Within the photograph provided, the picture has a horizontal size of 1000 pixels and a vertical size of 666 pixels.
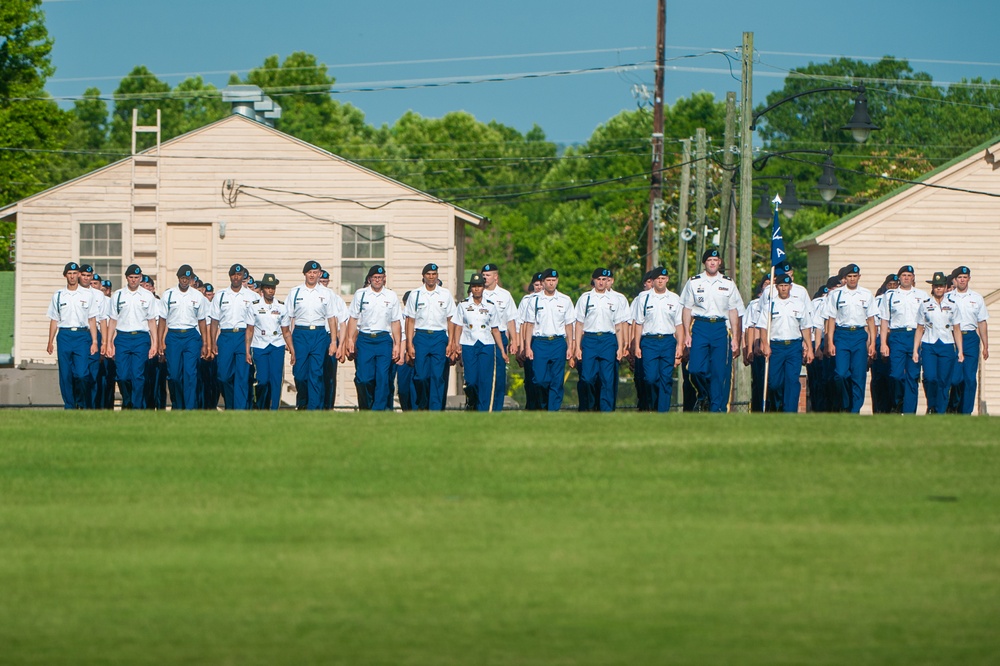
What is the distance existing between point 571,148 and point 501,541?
107611mm

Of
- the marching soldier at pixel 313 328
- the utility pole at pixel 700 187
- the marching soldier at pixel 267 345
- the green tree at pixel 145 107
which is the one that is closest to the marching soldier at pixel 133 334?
the marching soldier at pixel 267 345

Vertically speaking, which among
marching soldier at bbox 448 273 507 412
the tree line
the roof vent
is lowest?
marching soldier at bbox 448 273 507 412

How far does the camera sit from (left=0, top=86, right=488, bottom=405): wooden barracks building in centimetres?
3712

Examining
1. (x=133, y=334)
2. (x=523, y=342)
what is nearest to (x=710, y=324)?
(x=523, y=342)

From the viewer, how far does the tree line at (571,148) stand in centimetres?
9319

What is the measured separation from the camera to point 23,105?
48656mm

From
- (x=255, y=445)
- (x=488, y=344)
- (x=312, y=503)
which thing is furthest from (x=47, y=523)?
(x=488, y=344)

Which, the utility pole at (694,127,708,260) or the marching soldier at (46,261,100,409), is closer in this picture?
the marching soldier at (46,261,100,409)

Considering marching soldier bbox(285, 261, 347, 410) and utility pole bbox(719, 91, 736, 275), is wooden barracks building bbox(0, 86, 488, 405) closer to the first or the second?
utility pole bbox(719, 91, 736, 275)

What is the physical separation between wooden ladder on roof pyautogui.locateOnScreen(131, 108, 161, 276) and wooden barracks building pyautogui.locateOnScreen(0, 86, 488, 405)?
41 millimetres

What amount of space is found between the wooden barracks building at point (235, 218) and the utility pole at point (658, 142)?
6.81 metres

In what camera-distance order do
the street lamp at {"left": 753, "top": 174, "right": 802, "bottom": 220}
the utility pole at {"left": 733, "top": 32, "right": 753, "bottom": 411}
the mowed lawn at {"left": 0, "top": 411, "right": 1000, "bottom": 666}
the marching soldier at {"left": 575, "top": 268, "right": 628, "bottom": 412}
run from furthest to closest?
the street lamp at {"left": 753, "top": 174, "right": 802, "bottom": 220} → the utility pole at {"left": 733, "top": 32, "right": 753, "bottom": 411} → the marching soldier at {"left": 575, "top": 268, "right": 628, "bottom": 412} → the mowed lawn at {"left": 0, "top": 411, "right": 1000, "bottom": 666}

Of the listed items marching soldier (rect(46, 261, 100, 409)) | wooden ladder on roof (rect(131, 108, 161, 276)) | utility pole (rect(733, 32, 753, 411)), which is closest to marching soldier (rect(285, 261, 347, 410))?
marching soldier (rect(46, 261, 100, 409))

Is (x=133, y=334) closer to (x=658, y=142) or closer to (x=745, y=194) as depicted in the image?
(x=745, y=194)
